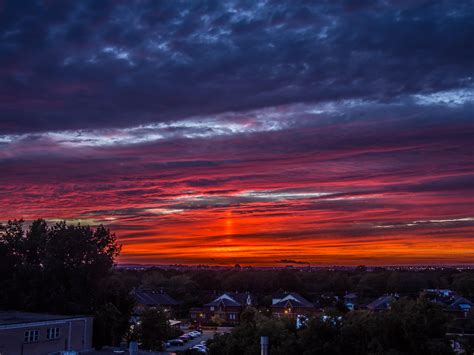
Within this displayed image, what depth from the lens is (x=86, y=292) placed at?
50.0 meters

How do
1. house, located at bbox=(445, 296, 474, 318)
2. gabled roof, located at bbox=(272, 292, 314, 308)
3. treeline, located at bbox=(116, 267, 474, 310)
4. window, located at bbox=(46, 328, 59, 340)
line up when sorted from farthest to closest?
treeline, located at bbox=(116, 267, 474, 310)
gabled roof, located at bbox=(272, 292, 314, 308)
house, located at bbox=(445, 296, 474, 318)
window, located at bbox=(46, 328, 59, 340)

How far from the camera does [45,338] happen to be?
3653 cm

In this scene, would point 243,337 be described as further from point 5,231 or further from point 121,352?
point 5,231

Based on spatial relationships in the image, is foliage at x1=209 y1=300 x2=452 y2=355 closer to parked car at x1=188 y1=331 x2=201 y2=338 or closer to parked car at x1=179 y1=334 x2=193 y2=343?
parked car at x1=179 y1=334 x2=193 y2=343

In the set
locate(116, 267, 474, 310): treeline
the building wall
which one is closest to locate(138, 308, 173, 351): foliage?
the building wall

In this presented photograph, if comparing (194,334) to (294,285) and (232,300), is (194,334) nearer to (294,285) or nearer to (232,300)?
(232,300)

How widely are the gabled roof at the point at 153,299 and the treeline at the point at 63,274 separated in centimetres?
3845

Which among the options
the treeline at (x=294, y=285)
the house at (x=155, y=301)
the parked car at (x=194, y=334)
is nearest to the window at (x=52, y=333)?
the parked car at (x=194, y=334)

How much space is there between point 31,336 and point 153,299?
59.1 meters

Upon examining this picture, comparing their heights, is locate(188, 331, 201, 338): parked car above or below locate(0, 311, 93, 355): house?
below

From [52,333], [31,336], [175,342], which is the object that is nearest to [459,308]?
[175,342]

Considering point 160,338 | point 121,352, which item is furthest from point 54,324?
point 160,338

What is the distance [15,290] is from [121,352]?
23628 mm

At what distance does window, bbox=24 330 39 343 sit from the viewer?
35.1 m
